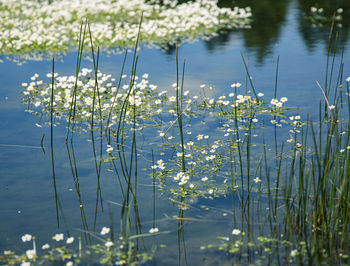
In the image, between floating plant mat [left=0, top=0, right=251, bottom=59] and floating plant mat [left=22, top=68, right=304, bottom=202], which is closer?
floating plant mat [left=22, top=68, right=304, bottom=202]

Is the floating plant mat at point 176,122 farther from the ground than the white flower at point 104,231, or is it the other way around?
the floating plant mat at point 176,122

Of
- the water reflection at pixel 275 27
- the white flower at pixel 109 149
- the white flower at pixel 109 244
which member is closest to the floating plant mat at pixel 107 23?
the water reflection at pixel 275 27

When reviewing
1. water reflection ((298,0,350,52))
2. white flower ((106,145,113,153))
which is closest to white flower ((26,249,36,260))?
white flower ((106,145,113,153))

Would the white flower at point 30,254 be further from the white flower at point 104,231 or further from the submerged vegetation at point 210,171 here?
the white flower at point 104,231

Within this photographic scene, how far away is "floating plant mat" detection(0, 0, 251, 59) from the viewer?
9.64 m

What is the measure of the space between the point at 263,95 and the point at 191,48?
3644 mm

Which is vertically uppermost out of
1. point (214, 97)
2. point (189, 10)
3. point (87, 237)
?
point (189, 10)

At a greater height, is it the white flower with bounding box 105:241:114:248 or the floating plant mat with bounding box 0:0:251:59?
the floating plant mat with bounding box 0:0:251:59

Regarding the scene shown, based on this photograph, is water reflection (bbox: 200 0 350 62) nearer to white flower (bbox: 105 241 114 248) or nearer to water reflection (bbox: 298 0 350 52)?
water reflection (bbox: 298 0 350 52)

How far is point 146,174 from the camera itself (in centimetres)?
405

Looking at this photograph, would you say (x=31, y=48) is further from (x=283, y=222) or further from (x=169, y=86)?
(x=283, y=222)

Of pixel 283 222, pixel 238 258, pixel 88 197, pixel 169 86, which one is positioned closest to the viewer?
pixel 238 258

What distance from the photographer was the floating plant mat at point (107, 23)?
9641 mm

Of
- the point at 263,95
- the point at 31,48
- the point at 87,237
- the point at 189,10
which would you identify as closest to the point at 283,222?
the point at 87,237
